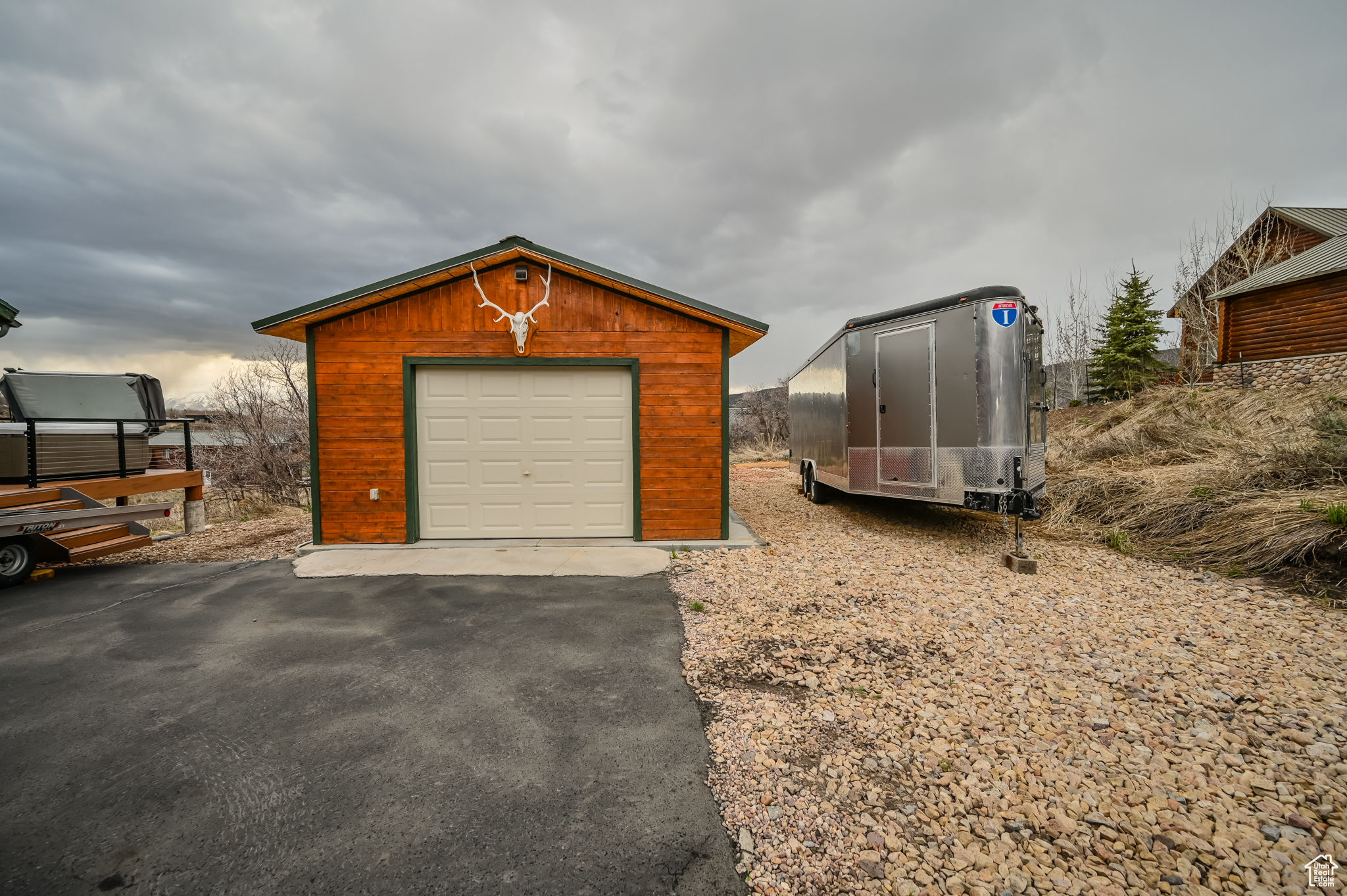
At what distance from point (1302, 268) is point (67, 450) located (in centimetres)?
2765

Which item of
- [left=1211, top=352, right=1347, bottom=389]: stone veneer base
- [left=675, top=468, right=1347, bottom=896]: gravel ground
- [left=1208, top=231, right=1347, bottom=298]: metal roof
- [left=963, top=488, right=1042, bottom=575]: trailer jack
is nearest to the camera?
[left=675, top=468, right=1347, bottom=896]: gravel ground

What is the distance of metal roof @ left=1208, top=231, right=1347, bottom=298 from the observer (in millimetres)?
13523

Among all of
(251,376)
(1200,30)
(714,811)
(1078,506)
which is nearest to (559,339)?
(714,811)

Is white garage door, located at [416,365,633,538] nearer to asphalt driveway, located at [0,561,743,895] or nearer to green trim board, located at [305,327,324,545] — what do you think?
green trim board, located at [305,327,324,545]

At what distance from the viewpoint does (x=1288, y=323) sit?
47.0ft

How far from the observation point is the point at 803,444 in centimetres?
1024

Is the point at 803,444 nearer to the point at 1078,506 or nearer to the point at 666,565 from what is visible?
the point at 1078,506

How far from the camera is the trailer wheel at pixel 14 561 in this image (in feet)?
17.3

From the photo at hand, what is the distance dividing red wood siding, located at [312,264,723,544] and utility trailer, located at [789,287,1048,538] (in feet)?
6.43

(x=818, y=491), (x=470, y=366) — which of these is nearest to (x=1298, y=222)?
(x=818, y=491)

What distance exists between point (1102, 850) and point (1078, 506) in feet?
23.6

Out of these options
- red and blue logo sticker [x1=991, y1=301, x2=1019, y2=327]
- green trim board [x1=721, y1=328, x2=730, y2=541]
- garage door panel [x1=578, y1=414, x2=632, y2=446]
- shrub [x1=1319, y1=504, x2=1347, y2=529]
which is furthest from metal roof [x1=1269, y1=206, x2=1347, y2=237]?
garage door panel [x1=578, y1=414, x2=632, y2=446]

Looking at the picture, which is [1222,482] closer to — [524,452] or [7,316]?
[524,452]

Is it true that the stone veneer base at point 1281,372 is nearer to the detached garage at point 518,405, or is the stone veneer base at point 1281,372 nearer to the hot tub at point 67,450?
the detached garage at point 518,405
